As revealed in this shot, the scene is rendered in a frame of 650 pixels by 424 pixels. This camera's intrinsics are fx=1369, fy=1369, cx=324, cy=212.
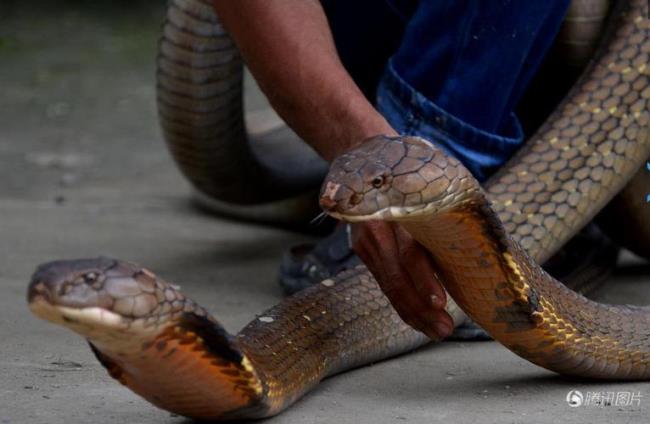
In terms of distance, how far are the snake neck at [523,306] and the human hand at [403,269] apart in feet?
0.09

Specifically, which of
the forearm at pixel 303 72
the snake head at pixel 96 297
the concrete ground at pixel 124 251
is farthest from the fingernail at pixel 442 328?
the snake head at pixel 96 297

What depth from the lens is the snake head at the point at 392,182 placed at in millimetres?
2041

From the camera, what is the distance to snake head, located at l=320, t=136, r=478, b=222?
2.04 m

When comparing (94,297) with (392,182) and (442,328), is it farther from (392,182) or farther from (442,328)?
(442,328)

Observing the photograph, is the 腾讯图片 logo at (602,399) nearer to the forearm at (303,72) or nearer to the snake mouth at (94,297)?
the forearm at (303,72)

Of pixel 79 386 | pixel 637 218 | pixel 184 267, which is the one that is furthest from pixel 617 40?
pixel 79 386

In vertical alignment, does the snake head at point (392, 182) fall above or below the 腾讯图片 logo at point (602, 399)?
above

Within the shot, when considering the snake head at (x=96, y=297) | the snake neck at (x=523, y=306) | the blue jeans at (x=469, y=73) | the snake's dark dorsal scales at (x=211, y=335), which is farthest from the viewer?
the blue jeans at (x=469, y=73)

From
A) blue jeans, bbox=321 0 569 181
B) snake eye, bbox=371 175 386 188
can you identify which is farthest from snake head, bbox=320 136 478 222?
blue jeans, bbox=321 0 569 181

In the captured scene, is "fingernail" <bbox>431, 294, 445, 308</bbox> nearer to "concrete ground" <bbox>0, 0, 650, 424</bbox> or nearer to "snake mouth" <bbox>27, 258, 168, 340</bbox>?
"concrete ground" <bbox>0, 0, 650, 424</bbox>

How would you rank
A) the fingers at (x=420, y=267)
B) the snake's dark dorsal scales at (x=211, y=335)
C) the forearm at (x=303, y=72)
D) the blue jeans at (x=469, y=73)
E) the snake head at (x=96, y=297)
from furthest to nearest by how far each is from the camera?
the blue jeans at (x=469, y=73)
the forearm at (x=303, y=72)
the fingers at (x=420, y=267)
the snake's dark dorsal scales at (x=211, y=335)
the snake head at (x=96, y=297)

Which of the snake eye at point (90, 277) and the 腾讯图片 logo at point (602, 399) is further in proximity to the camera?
the 腾讯图片 logo at point (602, 399)

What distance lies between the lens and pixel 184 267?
3.80 metres

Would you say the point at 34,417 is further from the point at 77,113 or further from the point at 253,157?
the point at 77,113
